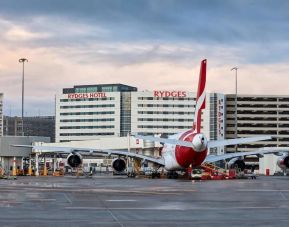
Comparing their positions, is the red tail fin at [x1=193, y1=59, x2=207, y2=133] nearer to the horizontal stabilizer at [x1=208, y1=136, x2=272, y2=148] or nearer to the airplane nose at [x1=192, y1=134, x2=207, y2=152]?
the horizontal stabilizer at [x1=208, y1=136, x2=272, y2=148]

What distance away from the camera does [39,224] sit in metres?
19.7

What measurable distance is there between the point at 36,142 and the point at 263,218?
95.9m

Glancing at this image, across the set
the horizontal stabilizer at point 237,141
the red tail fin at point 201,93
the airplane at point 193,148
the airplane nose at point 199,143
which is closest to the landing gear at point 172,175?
the airplane at point 193,148

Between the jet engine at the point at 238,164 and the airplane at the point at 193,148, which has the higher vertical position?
the airplane at the point at 193,148

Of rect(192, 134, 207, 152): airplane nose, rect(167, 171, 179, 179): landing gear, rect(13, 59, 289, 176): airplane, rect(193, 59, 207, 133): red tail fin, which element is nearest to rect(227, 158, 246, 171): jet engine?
rect(13, 59, 289, 176): airplane

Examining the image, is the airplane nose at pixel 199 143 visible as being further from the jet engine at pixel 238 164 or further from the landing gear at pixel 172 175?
the jet engine at pixel 238 164

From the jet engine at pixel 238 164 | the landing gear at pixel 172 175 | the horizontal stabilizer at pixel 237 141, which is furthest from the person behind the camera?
the jet engine at pixel 238 164

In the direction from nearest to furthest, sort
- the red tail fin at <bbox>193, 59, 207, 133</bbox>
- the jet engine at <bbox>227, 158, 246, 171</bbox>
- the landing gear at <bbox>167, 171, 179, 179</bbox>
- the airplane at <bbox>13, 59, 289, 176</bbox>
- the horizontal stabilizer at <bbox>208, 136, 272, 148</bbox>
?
the horizontal stabilizer at <bbox>208, 136, 272, 148</bbox>, the airplane at <bbox>13, 59, 289, 176</bbox>, the red tail fin at <bbox>193, 59, 207, 133</bbox>, the landing gear at <bbox>167, 171, 179, 179</bbox>, the jet engine at <bbox>227, 158, 246, 171</bbox>

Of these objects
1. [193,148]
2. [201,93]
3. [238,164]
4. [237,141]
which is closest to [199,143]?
[193,148]

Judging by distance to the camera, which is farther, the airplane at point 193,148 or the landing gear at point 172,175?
the landing gear at point 172,175

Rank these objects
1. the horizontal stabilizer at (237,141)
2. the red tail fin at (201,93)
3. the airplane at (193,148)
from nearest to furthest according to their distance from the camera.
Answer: the horizontal stabilizer at (237,141) < the airplane at (193,148) < the red tail fin at (201,93)

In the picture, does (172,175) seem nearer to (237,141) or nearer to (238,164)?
(238,164)

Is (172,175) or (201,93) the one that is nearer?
(201,93)

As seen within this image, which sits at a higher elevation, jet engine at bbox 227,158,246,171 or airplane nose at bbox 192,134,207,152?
airplane nose at bbox 192,134,207,152
